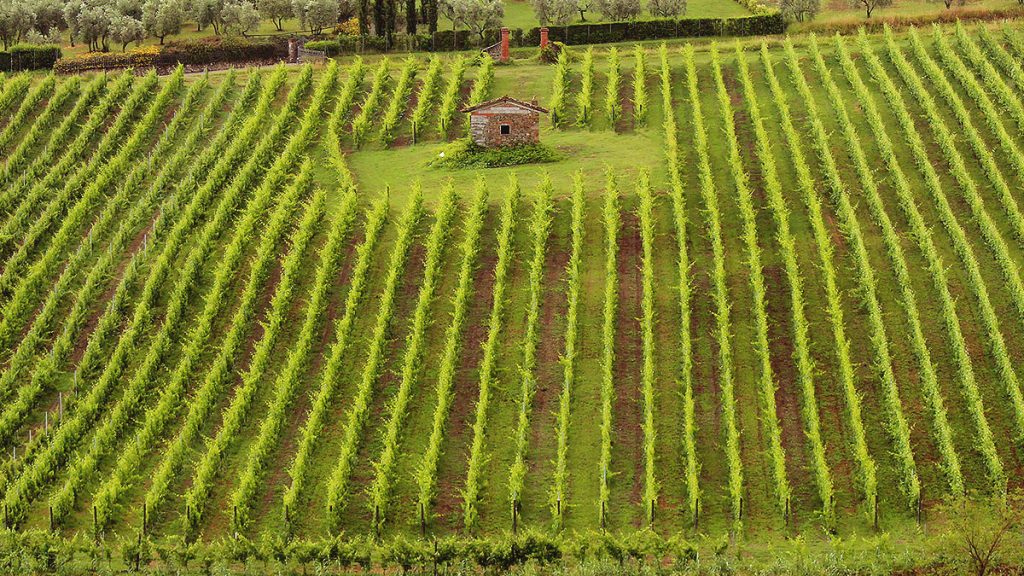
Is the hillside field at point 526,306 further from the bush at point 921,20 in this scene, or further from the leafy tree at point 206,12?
the leafy tree at point 206,12

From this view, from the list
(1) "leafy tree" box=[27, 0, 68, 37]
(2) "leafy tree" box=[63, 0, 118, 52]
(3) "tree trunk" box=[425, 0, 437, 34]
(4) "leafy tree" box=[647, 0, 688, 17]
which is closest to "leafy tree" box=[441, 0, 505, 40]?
(3) "tree trunk" box=[425, 0, 437, 34]

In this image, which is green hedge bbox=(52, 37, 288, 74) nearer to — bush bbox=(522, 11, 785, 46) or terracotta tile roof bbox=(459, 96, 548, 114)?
bush bbox=(522, 11, 785, 46)

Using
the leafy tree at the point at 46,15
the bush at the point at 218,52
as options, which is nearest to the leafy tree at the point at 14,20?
the leafy tree at the point at 46,15

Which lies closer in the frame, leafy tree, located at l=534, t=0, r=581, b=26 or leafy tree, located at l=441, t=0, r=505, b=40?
leafy tree, located at l=441, t=0, r=505, b=40

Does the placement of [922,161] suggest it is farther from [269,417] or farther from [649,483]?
[269,417]

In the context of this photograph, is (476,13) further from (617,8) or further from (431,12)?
(617,8)

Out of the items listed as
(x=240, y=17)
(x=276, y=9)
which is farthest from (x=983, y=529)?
(x=276, y=9)
